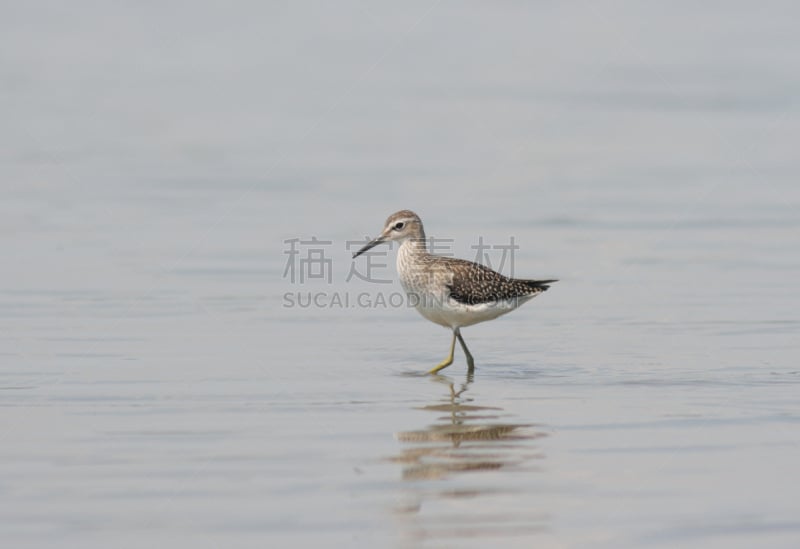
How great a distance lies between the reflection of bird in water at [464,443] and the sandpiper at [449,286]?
7.16 feet

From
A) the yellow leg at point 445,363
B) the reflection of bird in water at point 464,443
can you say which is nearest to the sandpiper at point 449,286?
the yellow leg at point 445,363

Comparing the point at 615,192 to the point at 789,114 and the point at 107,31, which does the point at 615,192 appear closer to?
the point at 789,114

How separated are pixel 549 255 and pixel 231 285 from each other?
13.5ft

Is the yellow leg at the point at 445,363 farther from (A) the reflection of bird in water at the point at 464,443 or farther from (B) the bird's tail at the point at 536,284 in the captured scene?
(A) the reflection of bird in water at the point at 464,443

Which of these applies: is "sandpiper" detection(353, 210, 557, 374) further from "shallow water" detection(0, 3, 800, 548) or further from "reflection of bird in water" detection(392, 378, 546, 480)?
"reflection of bird in water" detection(392, 378, 546, 480)

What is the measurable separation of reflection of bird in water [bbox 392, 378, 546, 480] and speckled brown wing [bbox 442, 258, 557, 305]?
2288 millimetres

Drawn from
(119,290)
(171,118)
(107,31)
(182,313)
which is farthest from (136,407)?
(107,31)

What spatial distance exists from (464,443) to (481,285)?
3747mm

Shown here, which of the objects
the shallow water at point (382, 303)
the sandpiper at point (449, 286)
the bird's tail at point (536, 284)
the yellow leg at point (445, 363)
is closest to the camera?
the shallow water at point (382, 303)

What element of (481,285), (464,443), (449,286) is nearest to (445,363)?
(449,286)

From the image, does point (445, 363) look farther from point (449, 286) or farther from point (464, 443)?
point (464, 443)

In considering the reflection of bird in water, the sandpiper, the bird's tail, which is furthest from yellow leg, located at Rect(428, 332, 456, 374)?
the reflection of bird in water

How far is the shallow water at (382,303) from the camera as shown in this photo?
7.66 metres

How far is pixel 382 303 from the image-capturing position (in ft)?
48.8
